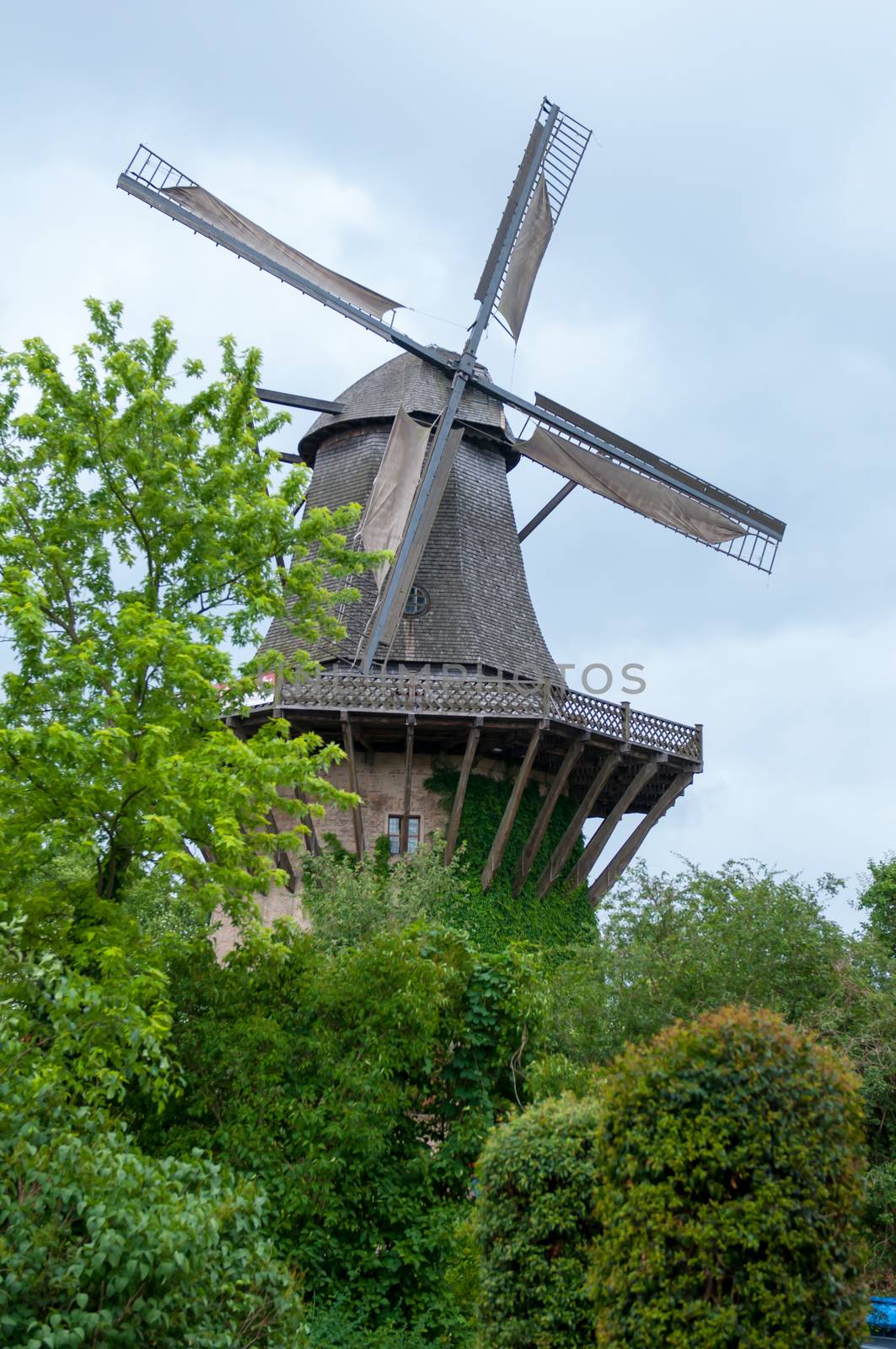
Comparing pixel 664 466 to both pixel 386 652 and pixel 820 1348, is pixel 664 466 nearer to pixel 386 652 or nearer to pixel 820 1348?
pixel 386 652

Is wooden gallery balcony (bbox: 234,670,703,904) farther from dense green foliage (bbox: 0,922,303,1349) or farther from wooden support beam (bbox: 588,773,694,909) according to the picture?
dense green foliage (bbox: 0,922,303,1349)

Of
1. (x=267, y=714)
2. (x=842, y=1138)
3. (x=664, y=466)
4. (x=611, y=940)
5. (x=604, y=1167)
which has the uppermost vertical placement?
(x=664, y=466)

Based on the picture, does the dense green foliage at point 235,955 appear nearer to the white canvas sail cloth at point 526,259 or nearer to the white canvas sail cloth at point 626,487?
the white canvas sail cloth at point 626,487

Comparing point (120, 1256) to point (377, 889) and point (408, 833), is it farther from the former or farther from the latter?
point (408, 833)

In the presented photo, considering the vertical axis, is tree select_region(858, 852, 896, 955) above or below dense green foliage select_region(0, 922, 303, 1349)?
above

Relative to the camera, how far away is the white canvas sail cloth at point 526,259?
3000cm

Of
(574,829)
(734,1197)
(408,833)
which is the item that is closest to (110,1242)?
(734,1197)

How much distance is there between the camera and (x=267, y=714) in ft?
79.7

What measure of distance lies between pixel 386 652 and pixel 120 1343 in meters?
19.0

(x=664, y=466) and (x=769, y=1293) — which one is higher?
(x=664, y=466)

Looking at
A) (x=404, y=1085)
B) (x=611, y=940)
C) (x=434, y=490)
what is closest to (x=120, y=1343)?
(x=404, y=1085)

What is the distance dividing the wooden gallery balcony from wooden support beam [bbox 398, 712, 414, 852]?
35mm

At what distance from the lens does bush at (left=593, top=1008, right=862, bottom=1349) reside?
7.35 metres

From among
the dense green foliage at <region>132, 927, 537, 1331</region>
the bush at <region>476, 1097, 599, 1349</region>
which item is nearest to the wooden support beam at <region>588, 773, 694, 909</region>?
the dense green foliage at <region>132, 927, 537, 1331</region>
